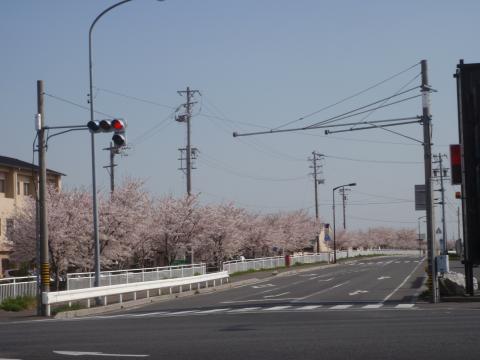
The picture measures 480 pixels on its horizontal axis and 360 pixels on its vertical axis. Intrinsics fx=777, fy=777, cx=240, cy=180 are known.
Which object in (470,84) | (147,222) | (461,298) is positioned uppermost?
(470,84)

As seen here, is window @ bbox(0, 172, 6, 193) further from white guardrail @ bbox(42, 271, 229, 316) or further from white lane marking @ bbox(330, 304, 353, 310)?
white lane marking @ bbox(330, 304, 353, 310)

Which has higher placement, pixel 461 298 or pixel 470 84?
pixel 470 84

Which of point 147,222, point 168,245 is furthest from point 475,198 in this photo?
point 168,245

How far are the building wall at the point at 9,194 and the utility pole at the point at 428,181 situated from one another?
3084 centimetres

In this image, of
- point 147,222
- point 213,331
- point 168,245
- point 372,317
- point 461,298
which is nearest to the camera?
point 213,331

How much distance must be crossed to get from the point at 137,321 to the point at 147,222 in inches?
1201

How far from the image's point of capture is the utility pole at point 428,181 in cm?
2838

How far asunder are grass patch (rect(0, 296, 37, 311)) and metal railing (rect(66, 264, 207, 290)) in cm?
169

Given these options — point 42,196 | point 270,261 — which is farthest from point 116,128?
point 270,261

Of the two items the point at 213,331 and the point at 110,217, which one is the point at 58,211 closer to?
the point at 110,217

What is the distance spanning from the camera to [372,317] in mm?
21359

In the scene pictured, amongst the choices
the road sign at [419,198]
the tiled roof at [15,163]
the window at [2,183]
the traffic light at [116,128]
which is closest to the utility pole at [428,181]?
the road sign at [419,198]

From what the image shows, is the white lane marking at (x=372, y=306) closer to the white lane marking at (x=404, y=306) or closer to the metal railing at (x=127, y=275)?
the white lane marking at (x=404, y=306)

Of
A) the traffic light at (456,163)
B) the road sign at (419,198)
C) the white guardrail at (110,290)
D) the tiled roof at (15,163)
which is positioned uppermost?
the tiled roof at (15,163)
